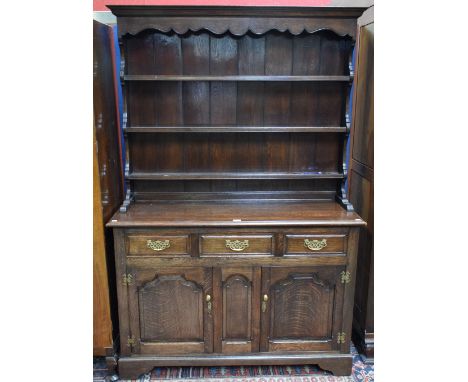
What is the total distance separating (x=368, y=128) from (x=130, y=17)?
3.91ft

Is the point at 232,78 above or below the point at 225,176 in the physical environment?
above

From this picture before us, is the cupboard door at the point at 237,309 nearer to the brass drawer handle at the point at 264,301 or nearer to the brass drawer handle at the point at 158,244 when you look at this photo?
the brass drawer handle at the point at 264,301

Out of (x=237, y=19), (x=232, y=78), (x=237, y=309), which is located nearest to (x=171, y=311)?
(x=237, y=309)

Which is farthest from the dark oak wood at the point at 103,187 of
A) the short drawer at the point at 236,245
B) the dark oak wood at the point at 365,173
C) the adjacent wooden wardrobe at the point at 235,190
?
the dark oak wood at the point at 365,173

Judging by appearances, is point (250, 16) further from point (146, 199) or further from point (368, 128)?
point (146, 199)

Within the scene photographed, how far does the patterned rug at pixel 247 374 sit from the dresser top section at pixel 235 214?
2.45 ft

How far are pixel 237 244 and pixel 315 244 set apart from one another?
0.34 m

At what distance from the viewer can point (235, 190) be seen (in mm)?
2082

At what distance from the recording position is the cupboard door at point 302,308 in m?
1.80

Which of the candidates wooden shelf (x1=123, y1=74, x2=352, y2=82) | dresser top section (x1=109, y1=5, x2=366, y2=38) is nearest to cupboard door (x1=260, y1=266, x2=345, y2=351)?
wooden shelf (x1=123, y1=74, x2=352, y2=82)

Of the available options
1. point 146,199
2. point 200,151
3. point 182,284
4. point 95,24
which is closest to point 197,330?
point 182,284

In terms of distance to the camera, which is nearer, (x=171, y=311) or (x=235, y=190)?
(x=171, y=311)

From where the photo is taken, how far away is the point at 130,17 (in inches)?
68.9

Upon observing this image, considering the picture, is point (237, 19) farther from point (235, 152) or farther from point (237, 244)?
point (237, 244)
